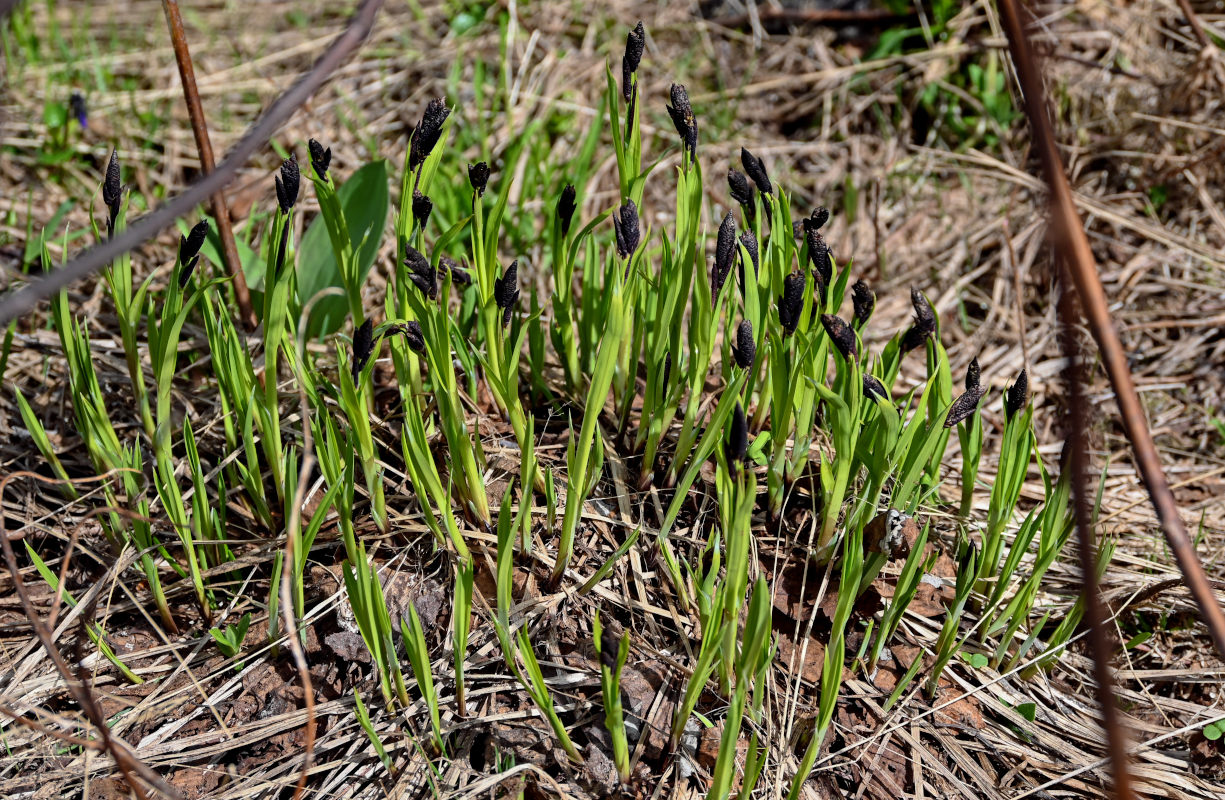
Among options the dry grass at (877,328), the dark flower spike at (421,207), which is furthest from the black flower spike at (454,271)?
the dry grass at (877,328)

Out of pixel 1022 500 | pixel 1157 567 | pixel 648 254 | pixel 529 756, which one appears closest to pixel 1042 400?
pixel 1022 500

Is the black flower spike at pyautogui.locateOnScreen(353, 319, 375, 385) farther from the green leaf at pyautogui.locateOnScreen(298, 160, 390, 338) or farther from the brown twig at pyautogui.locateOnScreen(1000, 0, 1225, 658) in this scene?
the brown twig at pyautogui.locateOnScreen(1000, 0, 1225, 658)

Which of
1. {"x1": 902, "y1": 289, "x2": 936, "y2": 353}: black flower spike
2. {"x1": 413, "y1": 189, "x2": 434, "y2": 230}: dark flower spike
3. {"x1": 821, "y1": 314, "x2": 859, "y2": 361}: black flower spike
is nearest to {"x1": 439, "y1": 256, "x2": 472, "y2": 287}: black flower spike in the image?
{"x1": 413, "y1": 189, "x2": 434, "y2": 230}: dark flower spike

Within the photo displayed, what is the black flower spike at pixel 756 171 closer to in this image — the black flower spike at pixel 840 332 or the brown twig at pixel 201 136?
the black flower spike at pixel 840 332

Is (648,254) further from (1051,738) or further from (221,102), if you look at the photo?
(221,102)

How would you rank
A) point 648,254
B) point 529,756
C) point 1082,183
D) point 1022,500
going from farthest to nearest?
1. point 1082,183
2. point 1022,500
3. point 648,254
4. point 529,756
